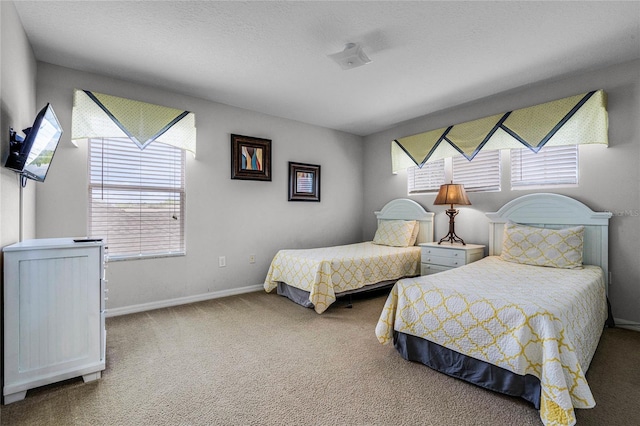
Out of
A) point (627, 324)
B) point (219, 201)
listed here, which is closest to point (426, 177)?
point (627, 324)

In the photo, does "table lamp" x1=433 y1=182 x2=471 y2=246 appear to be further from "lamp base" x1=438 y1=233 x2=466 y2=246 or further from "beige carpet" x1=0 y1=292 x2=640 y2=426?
"beige carpet" x1=0 y1=292 x2=640 y2=426

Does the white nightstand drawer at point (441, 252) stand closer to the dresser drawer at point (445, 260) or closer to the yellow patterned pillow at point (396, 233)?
the dresser drawer at point (445, 260)

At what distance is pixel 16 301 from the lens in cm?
174

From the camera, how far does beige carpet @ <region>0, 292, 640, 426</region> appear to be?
1.61 metres

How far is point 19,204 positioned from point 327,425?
8.51 ft

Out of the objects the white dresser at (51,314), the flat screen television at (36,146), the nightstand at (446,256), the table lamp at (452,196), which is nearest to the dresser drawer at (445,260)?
the nightstand at (446,256)

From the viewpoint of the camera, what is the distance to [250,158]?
13.3 feet

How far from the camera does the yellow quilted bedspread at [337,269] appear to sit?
3.17 meters

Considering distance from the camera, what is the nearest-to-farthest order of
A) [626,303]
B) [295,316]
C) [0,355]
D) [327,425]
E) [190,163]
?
[327,425]
[0,355]
[626,303]
[295,316]
[190,163]

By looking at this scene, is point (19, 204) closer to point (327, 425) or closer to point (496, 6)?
point (327, 425)

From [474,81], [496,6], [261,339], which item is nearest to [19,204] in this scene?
[261,339]

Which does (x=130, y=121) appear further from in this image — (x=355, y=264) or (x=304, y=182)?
(x=355, y=264)

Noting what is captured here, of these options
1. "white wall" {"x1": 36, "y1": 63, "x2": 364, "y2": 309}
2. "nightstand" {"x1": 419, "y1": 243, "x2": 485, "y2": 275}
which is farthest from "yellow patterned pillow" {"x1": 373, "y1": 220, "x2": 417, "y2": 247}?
"white wall" {"x1": 36, "y1": 63, "x2": 364, "y2": 309}

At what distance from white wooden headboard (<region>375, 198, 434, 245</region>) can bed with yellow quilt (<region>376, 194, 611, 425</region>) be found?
1.25 meters
